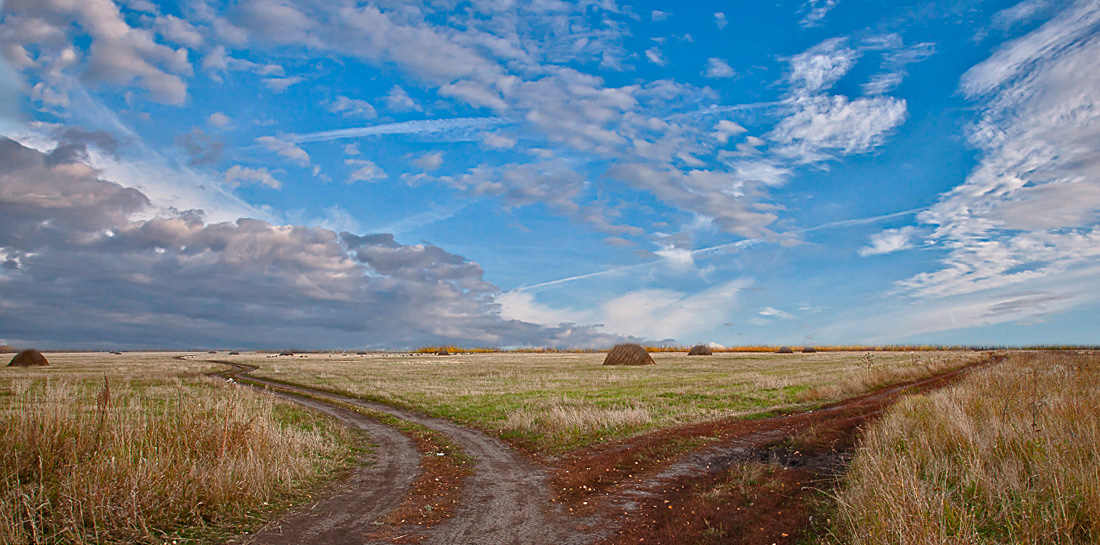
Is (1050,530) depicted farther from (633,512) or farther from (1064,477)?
(633,512)

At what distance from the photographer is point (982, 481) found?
8.77 metres

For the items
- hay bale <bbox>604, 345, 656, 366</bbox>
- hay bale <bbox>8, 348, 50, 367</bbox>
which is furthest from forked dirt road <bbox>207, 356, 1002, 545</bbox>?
hay bale <bbox>8, 348, 50, 367</bbox>

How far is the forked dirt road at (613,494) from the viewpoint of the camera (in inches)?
334

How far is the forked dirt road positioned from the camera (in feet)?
27.8

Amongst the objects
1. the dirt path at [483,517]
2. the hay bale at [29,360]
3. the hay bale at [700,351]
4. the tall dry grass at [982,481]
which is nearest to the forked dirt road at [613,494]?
the dirt path at [483,517]

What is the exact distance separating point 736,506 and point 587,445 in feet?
21.1

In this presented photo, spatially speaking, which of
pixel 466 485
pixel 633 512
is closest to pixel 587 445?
pixel 466 485

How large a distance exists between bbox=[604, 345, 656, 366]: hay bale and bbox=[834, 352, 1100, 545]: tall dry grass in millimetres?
52929

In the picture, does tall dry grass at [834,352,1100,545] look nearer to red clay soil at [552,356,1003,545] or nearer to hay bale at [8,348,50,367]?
red clay soil at [552,356,1003,545]

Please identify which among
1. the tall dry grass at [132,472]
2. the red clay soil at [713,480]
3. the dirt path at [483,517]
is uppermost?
the tall dry grass at [132,472]

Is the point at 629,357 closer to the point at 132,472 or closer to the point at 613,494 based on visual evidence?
the point at 613,494

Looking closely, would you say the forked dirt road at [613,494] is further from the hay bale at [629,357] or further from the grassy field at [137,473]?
the hay bale at [629,357]

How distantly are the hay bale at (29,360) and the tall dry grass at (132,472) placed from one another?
72.9 meters

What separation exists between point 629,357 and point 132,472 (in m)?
61.5
